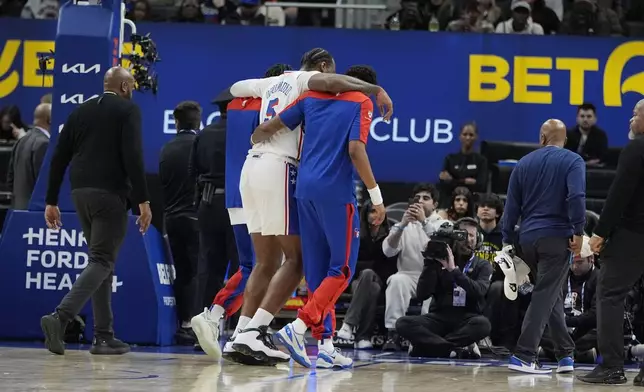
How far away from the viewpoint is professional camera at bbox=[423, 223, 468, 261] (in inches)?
388

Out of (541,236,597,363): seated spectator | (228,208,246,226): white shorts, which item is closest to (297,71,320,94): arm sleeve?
(228,208,246,226): white shorts

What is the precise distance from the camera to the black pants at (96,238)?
841cm

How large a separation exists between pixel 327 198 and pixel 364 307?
3.66 meters

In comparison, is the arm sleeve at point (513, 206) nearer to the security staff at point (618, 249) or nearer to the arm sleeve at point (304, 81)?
the security staff at point (618, 249)

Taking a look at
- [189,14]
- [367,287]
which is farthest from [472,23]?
[367,287]

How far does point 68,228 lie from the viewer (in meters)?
9.65

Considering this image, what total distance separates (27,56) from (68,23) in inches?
226

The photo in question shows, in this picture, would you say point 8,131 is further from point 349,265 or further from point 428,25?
point 349,265

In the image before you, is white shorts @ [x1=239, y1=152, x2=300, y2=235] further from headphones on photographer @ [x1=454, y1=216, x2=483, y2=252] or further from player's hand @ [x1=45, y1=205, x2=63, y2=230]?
headphones on photographer @ [x1=454, y1=216, x2=483, y2=252]

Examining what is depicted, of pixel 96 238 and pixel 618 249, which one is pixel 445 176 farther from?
pixel 618 249

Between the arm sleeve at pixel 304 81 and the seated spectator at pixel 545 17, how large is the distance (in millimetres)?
8507

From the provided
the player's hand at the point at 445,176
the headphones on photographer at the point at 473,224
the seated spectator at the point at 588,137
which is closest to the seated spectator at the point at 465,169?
the player's hand at the point at 445,176

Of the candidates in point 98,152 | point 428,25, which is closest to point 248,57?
point 428,25

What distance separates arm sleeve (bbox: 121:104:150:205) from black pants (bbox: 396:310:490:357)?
2.81 meters
